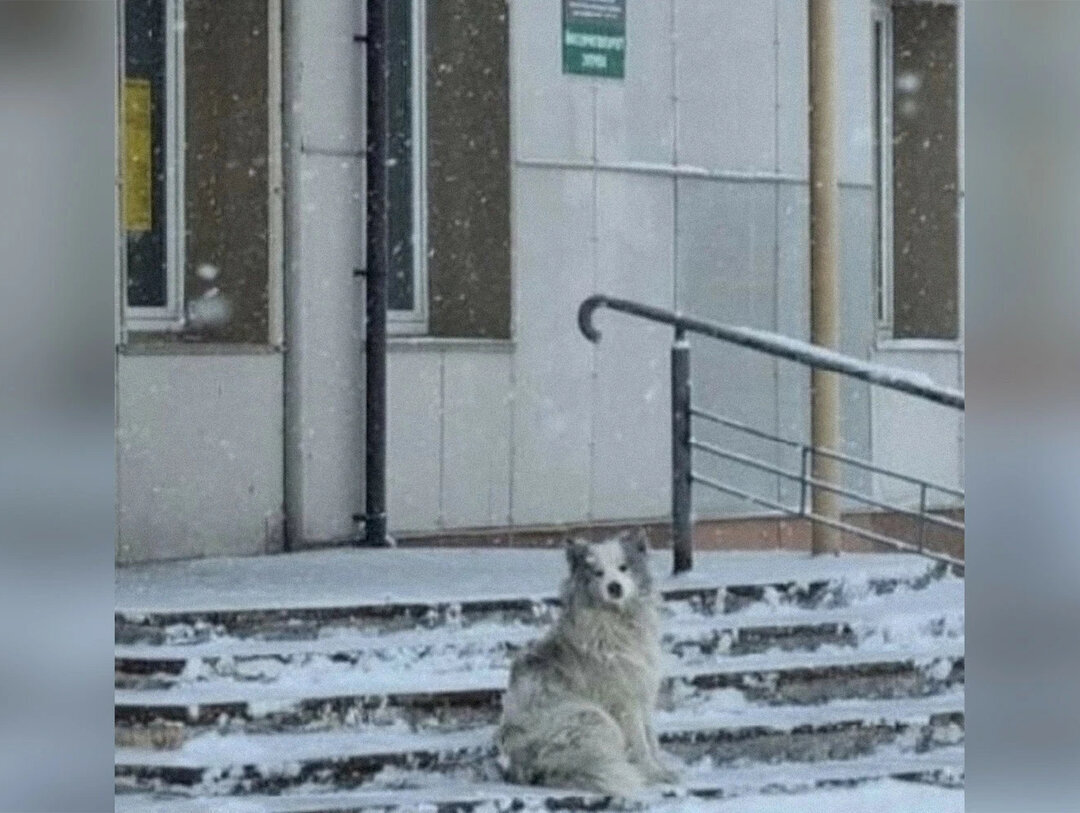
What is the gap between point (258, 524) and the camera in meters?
3.90

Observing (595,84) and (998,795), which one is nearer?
(998,795)

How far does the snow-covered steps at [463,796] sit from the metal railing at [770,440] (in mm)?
589

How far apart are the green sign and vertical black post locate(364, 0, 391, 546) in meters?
0.40

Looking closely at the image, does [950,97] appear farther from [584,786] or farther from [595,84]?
[584,786]

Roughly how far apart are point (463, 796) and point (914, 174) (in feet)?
6.15

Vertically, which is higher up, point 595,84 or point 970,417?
point 595,84

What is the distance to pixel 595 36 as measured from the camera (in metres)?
4.42

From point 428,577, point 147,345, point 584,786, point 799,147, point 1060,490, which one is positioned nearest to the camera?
point 1060,490

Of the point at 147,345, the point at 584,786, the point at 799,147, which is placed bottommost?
the point at 584,786

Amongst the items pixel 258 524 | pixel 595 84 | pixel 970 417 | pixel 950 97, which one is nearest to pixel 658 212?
pixel 595 84

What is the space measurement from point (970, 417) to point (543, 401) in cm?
307

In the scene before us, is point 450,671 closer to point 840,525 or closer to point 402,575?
point 402,575

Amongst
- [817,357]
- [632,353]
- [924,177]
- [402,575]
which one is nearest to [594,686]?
[402,575]

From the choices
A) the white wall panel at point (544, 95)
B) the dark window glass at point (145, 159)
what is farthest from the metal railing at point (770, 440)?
the dark window glass at point (145, 159)
